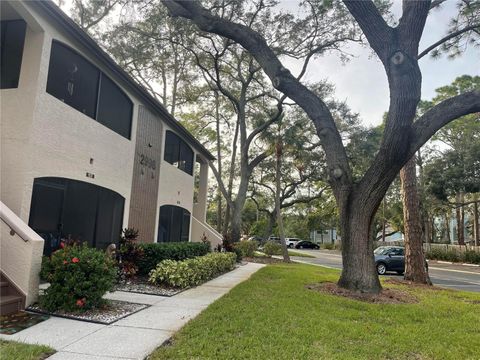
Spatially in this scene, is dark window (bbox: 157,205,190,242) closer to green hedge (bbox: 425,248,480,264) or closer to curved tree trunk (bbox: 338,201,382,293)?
curved tree trunk (bbox: 338,201,382,293)

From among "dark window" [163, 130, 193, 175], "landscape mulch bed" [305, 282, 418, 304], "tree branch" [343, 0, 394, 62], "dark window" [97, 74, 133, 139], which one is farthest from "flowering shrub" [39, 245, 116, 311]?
"dark window" [163, 130, 193, 175]

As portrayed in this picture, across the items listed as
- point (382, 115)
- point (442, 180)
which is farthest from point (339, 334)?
point (382, 115)

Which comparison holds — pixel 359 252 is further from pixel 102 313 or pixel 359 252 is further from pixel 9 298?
pixel 9 298

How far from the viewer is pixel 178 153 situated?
16.7 meters

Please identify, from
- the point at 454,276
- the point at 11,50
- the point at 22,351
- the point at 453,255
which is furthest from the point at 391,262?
the point at 11,50

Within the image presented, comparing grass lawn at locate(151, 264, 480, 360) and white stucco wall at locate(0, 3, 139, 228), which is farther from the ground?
white stucco wall at locate(0, 3, 139, 228)

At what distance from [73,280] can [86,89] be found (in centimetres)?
564

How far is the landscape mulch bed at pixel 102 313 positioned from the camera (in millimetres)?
5410

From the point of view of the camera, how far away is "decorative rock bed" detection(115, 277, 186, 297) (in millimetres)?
8031

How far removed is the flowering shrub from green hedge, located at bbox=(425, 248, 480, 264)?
30.7 metres

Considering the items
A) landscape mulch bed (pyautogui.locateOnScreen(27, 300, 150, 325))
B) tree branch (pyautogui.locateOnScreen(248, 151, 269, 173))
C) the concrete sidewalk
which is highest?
tree branch (pyautogui.locateOnScreen(248, 151, 269, 173))

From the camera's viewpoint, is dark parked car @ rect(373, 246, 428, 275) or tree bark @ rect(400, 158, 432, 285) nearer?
tree bark @ rect(400, 158, 432, 285)

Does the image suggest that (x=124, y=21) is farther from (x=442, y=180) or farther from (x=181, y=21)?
(x=442, y=180)

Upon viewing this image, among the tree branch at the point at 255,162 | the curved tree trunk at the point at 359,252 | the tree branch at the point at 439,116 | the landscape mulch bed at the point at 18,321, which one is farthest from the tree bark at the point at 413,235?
the tree branch at the point at 255,162
